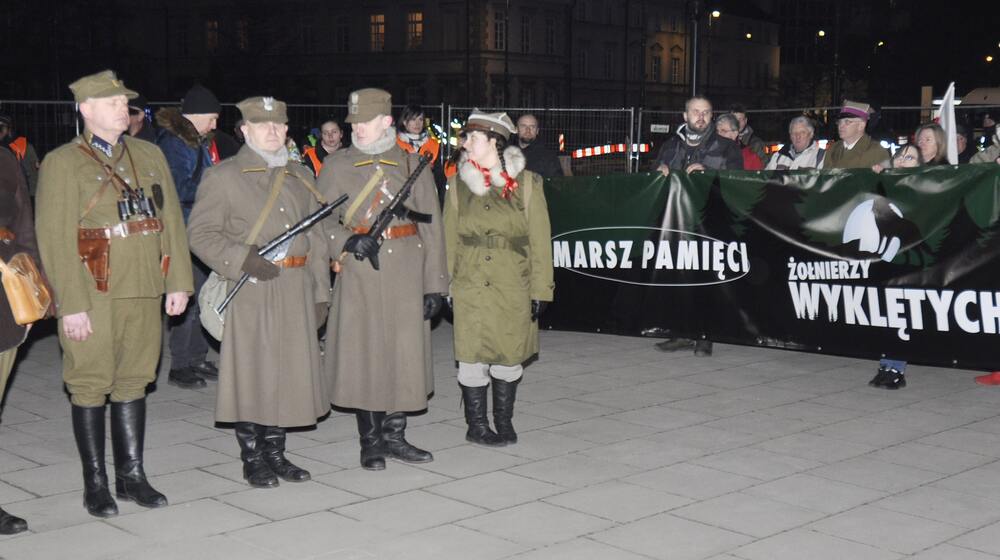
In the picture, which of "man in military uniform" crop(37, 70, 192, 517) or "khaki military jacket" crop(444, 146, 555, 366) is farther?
"khaki military jacket" crop(444, 146, 555, 366)

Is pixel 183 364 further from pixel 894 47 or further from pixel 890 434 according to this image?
pixel 894 47

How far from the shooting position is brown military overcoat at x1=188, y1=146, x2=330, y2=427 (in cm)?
625

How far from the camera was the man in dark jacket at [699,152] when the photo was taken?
34.7ft

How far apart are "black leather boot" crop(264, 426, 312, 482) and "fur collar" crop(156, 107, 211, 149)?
3.15m

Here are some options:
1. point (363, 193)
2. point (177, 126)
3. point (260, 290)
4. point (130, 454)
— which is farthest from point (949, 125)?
point (130, 454)

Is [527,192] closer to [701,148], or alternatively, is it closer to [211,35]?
[701,148]

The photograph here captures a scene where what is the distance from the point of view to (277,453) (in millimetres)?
6570

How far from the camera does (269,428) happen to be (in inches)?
259

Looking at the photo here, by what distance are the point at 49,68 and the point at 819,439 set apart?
51.0 m

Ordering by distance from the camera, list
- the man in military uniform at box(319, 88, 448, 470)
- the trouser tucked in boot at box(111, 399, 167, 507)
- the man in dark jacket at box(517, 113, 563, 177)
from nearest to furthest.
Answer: the trouser tucked in boot at box(111, 399, 167, 507) → the man in military uniform at box(319, 88, 448, 470) → the man in dark jacket at box(517, 113, 563, 177)

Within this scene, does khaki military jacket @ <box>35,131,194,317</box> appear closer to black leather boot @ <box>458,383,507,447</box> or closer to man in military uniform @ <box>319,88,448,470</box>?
man in military uniform @ <box>319,88,448,470</box>

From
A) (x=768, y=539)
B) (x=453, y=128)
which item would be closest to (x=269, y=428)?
(x=768, y=539)

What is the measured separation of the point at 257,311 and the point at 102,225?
3.04 feet

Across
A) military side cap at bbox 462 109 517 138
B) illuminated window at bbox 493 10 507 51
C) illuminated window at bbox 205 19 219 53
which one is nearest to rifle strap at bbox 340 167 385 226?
military side cap at bbox 462 109 517 138
